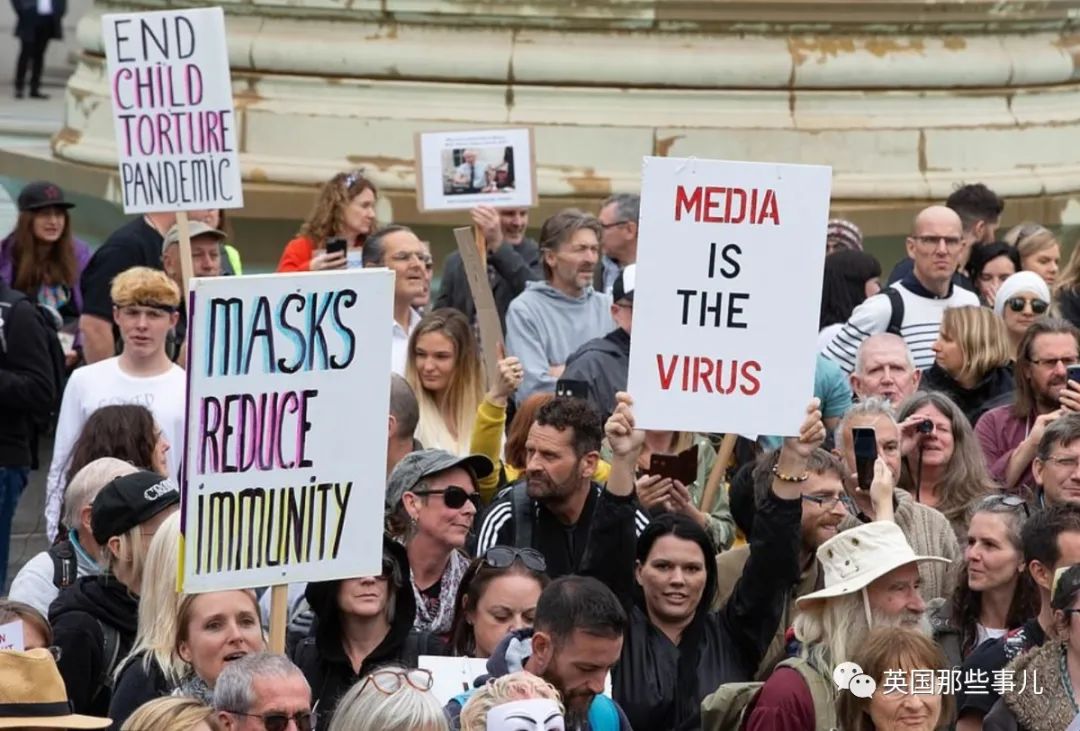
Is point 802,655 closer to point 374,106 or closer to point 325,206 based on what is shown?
point 325,206

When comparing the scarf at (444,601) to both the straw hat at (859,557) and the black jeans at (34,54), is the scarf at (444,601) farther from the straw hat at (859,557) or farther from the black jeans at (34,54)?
the black jeans at (34,54)

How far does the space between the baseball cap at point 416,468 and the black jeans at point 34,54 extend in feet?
58.1

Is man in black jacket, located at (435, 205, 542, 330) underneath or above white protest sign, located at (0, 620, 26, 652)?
above

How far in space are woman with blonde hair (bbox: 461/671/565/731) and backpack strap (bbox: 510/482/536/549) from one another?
6.38 feet

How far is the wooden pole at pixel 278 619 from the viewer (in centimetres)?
635

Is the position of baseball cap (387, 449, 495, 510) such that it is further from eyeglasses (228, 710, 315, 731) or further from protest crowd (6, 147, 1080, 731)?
eyeglasses (228, 710, 315, 731)

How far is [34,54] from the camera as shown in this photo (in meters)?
25.3

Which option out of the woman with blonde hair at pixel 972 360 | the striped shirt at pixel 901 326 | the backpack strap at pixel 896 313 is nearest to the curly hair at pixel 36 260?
the striped shirt at pixel 901 326

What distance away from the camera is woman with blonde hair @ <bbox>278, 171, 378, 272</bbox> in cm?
1141

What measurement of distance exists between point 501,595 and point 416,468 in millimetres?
847

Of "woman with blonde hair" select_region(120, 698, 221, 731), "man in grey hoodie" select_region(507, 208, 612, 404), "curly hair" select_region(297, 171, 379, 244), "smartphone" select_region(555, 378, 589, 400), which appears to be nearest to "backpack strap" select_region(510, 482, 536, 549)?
"smartphone" select_region(555, 378, 589, 400)

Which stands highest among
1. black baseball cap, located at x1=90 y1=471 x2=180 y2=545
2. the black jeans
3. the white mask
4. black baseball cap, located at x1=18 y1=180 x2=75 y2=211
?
the black jeans

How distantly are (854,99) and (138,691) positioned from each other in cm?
913

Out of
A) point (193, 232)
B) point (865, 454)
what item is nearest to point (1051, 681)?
point (865, 454)
